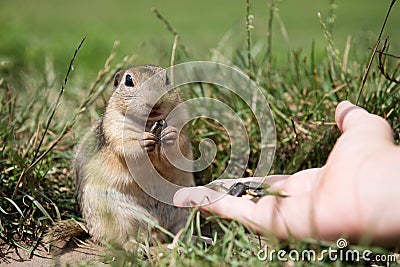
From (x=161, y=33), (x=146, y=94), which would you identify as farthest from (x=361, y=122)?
(x=161, y=33)

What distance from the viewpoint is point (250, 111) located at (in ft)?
9.60

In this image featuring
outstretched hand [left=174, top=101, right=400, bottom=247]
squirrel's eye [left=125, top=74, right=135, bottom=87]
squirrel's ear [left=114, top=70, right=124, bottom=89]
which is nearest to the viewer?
outstretched hand [left=174, top=101, right=400, bottom=247]

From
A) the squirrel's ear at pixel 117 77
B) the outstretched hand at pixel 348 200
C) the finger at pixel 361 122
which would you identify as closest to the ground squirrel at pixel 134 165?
the squirrel's ear at pixel 117 77

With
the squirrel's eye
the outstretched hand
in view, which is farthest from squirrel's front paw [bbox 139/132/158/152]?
the outstretched hand

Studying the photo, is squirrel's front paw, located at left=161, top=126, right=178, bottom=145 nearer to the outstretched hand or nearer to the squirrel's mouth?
the squirrel's mouth

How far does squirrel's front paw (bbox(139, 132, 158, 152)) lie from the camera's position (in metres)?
2.29

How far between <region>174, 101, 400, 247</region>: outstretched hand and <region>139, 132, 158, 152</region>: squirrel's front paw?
51 centimetres

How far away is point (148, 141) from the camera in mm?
2281

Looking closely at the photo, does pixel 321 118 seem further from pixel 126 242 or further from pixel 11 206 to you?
pixel 11 206

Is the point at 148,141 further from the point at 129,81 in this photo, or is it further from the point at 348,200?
the point at 348,200

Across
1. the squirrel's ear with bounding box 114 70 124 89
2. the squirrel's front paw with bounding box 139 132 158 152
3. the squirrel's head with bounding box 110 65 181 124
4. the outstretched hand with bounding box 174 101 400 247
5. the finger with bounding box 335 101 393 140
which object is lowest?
the outstretched hand with bounding box 174 101 400 247

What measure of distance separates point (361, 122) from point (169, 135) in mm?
832

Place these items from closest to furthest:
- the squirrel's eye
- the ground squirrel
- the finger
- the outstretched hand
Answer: the outstretched hand → the finger → the ground squirrel → the squirrel's eye

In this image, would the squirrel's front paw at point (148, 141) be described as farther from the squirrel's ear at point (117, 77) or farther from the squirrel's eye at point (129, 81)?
the squirrel's ear at point (117, 77)
